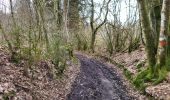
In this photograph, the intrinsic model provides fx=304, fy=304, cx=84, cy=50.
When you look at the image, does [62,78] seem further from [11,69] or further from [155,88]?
[155,88]

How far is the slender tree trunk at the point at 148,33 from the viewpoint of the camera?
44.9 ft

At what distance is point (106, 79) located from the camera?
15.4 metres

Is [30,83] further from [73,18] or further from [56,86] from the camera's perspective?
[73,18]

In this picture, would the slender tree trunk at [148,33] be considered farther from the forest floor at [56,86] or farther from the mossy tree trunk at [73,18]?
the mossy tree trunk at [73,18]

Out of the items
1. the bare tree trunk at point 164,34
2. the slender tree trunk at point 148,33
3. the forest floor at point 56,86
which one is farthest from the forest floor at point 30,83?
the bare tree trunk at point 164,34

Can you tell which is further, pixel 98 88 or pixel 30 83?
pixel 98 88

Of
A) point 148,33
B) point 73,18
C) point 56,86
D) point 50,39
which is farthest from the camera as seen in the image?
point 73,18

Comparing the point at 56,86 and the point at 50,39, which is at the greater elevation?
the point at 50,39

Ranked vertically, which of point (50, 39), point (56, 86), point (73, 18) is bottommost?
point (56, 86)

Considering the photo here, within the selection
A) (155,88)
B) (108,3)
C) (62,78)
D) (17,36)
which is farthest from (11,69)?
(108,3)

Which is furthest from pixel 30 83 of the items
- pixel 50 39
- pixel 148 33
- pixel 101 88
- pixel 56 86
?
pixel 148 33

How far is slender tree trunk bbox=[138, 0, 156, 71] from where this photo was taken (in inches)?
539

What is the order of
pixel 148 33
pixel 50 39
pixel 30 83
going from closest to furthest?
1. pixel 30 83
2. pixel 148 33
3. pixel 50 39

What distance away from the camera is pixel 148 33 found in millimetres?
13812
